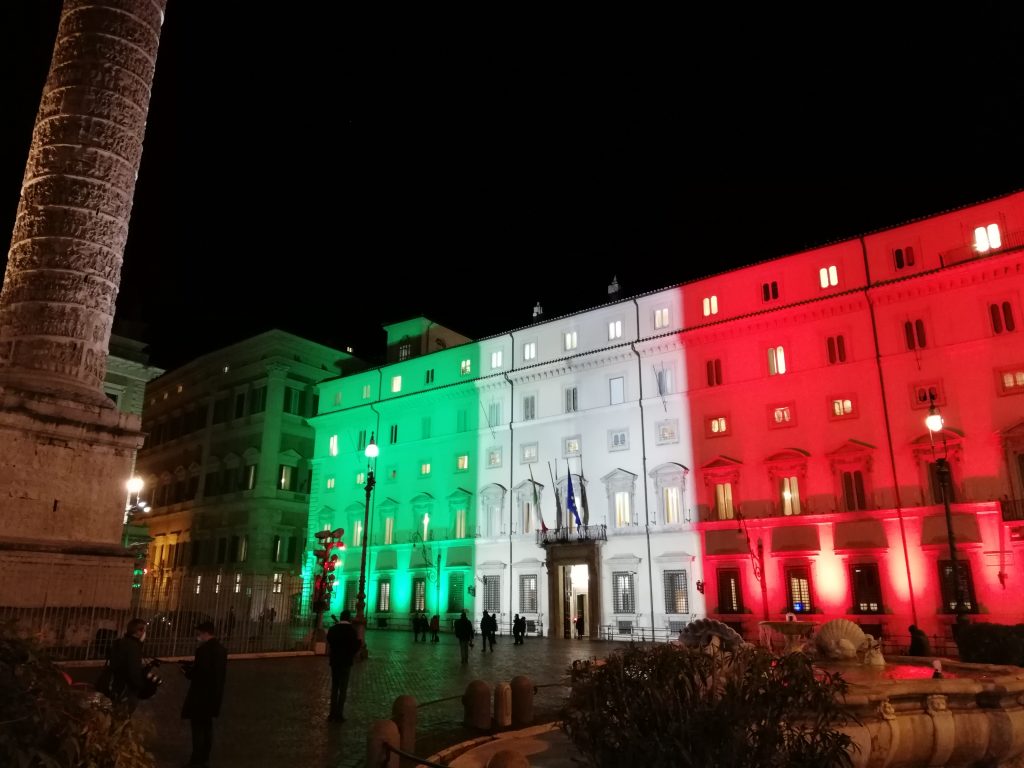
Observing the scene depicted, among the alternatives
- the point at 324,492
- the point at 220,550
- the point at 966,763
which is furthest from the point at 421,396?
the point at 966,763

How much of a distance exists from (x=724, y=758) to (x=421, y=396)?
36634 mm

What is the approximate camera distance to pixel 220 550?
43781 millimetres

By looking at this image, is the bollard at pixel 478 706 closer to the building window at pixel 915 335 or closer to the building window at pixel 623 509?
the building window at pixel 623 509

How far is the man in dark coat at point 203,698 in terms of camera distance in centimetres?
721

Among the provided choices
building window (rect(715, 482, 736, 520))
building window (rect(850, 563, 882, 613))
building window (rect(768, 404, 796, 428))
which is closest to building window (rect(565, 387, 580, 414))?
building window (rect(715, 482, 736, 520))

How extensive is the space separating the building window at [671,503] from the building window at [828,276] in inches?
406

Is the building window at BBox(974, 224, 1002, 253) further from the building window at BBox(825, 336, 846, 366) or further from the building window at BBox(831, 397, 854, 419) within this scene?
the building window at BBox(831, 397, 854, 419)

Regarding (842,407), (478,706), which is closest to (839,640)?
(478,706)

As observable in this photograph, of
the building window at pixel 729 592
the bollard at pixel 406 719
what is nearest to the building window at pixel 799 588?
the building window at pixel 729 592

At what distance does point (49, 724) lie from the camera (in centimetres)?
260

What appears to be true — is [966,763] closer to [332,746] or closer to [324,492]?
[332,746]

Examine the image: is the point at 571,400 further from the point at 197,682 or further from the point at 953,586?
the point at 197,682

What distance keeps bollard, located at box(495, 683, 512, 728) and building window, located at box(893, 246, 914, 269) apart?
986 inches

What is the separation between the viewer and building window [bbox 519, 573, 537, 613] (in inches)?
1309
